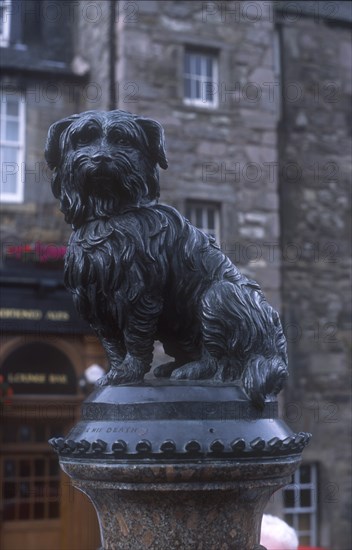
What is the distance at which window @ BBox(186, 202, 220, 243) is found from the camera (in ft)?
34.2

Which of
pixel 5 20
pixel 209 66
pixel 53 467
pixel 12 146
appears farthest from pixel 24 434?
pixel 5 20

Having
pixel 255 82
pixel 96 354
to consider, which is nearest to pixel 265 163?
pixel 255 82

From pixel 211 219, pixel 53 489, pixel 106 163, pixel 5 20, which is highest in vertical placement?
pixel 5 20

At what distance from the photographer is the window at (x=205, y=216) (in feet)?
34.2

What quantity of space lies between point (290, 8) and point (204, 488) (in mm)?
11298

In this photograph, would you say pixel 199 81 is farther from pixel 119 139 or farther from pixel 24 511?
pixel 119 139

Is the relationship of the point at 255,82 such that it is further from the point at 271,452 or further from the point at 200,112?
the point at 271,452

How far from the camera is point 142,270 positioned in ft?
7.86

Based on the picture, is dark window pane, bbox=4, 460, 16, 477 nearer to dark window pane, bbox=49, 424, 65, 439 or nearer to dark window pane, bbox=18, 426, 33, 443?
dark window pane, bbox=18, 426, 33, 443

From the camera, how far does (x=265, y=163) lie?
1073 centimetres

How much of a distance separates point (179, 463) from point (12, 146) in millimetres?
9686

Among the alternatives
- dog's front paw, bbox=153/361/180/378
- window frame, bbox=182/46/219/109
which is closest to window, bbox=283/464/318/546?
window frame, bbox=182/46/219/109

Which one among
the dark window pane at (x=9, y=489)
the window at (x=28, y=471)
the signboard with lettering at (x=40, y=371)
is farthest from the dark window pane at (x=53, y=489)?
the signboard with lettering at (x=40, y=371)

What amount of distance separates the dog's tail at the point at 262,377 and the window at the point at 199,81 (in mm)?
8641
